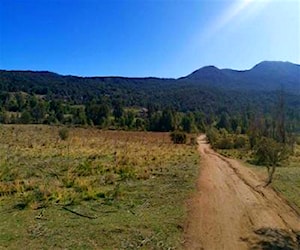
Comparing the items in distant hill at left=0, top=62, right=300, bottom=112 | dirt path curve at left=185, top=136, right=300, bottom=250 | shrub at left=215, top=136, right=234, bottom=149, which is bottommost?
shrub at left=215, top=136, right=234, bottom=149

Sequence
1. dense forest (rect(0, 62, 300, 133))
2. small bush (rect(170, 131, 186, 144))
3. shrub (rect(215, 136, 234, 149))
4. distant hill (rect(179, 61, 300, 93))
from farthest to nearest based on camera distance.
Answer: distant hill (rect(179, 61, 300, 93)), dense forest (rect(0, 62, 300, 133)), small bush (rect(170, 131, 186, 144)), shrub (rect(215, 136, 234, 149))

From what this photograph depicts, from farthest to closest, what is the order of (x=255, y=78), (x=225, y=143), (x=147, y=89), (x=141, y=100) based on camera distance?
(x=255, y=78) < (x=147, y=89) < (x=141, y=100) < (x=225, y=143)

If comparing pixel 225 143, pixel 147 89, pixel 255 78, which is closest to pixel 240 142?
pixel 225 143

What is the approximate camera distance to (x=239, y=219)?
10320mm

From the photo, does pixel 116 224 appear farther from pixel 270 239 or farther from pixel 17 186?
pixel 17 186

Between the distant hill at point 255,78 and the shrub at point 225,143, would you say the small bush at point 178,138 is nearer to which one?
the shrub at point 225,143

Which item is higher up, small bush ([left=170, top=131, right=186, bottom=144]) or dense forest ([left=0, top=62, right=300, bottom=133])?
dense forest ([left=0, top=62, right=300, bottom=133])

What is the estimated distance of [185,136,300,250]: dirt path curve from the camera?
847 cm

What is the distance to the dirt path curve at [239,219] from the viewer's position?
8469 millimetres

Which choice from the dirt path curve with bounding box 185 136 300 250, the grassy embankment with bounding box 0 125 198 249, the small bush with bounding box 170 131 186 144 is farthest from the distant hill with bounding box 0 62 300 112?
the dirt path curve with bounding box 185 136 300 250

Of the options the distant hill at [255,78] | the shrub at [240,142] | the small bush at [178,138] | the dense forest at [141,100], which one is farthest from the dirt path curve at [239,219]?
the distant hill at [255,78]

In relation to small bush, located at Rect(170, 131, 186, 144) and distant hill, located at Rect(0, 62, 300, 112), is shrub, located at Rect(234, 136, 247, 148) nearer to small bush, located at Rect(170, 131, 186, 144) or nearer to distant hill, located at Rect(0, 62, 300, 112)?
small bush, located at Rect(170, 131, 186, 144)

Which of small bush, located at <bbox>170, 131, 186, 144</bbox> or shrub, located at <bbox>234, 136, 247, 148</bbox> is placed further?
small bush, located at <bbox>170, 131, 186, 144</bbox>

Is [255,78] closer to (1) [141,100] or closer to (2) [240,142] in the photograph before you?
(1) [141,100]
